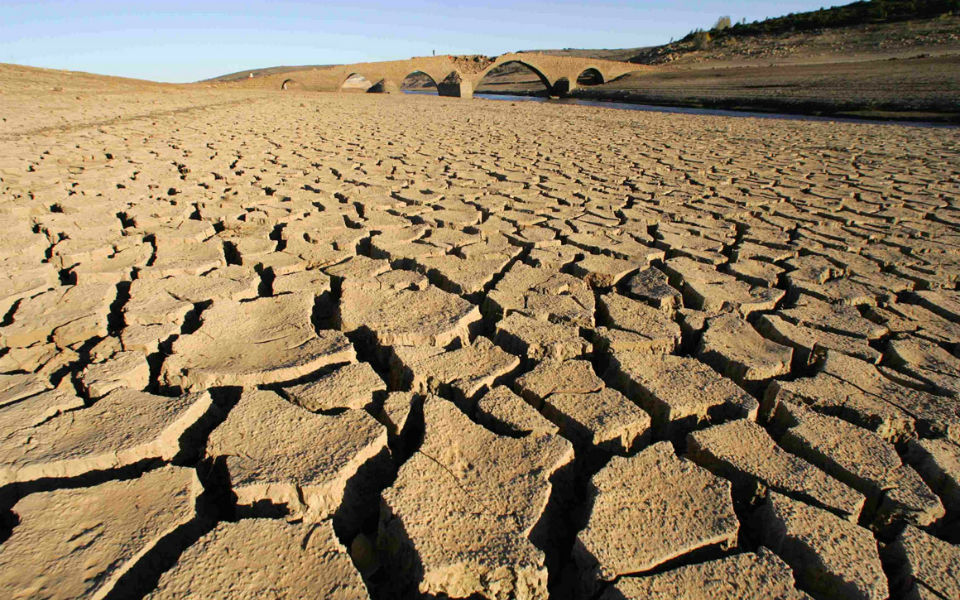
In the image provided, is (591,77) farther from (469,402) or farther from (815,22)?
(469,402)

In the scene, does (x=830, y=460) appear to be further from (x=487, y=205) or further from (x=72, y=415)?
(x=487, y=205)

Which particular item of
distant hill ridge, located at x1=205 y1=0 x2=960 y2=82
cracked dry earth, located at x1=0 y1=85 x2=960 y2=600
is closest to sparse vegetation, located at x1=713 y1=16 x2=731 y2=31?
distant hill ridge, located at x1=205 y1=0 x2=960 y2=82

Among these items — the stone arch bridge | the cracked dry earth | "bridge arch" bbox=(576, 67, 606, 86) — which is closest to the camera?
the cracked dry earth

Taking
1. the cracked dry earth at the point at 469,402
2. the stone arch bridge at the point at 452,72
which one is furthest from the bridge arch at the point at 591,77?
the cracked dry earth at the point at 469,402

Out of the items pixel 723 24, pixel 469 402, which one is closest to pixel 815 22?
pixel 723 24

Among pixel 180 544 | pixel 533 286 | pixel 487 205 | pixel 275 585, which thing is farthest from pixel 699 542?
pixel 487 205

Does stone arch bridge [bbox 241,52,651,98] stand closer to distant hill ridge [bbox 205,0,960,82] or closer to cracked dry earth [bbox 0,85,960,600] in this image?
distant hill ridge [bbox 205,0,960,82]

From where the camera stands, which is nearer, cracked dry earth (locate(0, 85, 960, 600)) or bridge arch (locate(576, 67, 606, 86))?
cracked dry earth (locate(0, 85, 960, 600))

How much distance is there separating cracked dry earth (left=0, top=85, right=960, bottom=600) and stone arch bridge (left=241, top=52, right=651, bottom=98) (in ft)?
59.1

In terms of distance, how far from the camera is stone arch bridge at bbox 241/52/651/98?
19.3 metres

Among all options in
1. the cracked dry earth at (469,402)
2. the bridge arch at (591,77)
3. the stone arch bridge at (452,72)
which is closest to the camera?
the cracked dry earth at (469,402)

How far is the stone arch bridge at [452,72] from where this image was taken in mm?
19281

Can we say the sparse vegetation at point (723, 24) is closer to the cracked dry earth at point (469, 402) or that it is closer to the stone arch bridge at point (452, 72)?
the stone arch bridge at point (452, 72)

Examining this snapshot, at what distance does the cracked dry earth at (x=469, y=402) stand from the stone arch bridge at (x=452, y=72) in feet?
59.1
